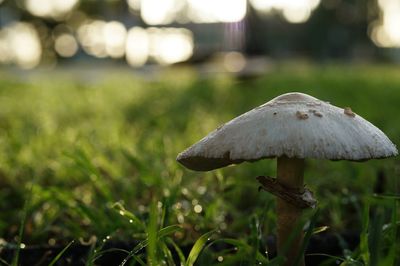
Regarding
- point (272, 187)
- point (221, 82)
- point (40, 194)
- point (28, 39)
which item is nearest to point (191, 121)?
point (40, 194)

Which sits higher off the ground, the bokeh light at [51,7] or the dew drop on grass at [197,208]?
the dew drop on grass at [197,208]

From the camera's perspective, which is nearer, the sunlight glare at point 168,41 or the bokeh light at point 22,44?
the sunlight glare at point 168,41

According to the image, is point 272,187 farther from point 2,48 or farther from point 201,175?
point 2,48

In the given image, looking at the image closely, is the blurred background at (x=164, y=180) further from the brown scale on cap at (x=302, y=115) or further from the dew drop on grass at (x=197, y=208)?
the brown scale on cap at (x=302, y=115)

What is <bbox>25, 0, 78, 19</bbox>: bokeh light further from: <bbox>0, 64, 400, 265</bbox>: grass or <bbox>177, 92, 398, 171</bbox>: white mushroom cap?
<bbox>177, 92, 398, 171</bbox>: white mushroom cap

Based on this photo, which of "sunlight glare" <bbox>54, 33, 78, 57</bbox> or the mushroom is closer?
the mushroom

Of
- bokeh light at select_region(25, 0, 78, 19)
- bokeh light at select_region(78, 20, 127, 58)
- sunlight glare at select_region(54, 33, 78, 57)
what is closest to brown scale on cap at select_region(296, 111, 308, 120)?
bokeh light at select_region(78, 20, 127, 58)

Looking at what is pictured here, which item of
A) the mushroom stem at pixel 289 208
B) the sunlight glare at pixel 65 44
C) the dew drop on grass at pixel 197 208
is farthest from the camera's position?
the sunlight glare at pixel 65 44

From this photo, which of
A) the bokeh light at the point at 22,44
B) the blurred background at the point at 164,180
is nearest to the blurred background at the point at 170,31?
the bokeh light at the point at 22,44
